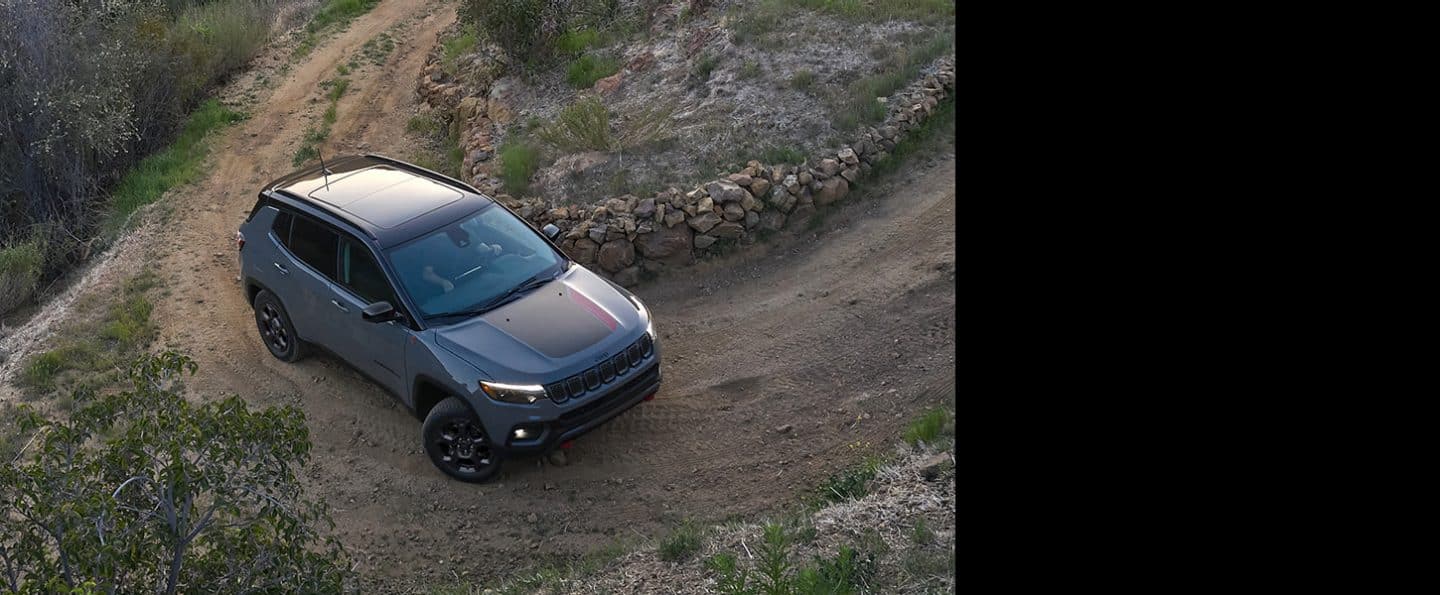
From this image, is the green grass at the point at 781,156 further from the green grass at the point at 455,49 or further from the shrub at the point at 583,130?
the green grass at the point at 455,49

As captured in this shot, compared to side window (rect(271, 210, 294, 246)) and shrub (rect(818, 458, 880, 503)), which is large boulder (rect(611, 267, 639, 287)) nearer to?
side window (rect(271, 210, 294, 246))

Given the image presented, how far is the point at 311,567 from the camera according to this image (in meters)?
6.44

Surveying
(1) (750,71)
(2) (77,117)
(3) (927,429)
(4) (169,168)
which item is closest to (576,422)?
(3) (927,429)

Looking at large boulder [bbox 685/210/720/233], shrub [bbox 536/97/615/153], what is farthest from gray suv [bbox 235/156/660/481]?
shrub [bbox 536/97/615/153]

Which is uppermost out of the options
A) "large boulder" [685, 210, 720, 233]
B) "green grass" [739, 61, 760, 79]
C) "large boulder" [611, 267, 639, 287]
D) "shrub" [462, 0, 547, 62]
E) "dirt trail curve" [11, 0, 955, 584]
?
"shrub" [462, 0, 547, 62]

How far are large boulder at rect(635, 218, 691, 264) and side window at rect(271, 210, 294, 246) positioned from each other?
2931 mm

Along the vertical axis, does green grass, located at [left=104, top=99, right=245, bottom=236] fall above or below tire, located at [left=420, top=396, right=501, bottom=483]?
above

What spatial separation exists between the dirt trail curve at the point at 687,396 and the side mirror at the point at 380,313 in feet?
3.63

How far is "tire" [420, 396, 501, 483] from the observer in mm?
8125

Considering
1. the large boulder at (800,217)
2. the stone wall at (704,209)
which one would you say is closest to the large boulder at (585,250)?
the stone wall at (704,209)

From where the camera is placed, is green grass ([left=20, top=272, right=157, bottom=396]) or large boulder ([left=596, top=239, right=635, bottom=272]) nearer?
green grass ([left=20, top=272, right=157, bottom=396])

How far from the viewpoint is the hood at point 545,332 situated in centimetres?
788
